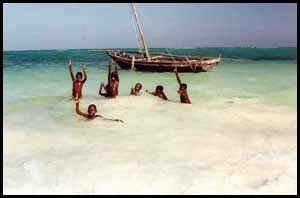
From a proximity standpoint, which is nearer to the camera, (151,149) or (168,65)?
(151,149)

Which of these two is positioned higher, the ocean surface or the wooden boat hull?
the wooden boat hull

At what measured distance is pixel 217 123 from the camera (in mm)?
9070

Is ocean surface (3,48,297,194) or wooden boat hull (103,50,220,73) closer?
ocean surface (3,48,297,194)

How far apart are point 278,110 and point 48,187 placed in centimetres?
789

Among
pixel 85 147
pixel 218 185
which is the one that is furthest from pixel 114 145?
pixel 218 185

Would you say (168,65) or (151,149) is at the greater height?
(168,65)

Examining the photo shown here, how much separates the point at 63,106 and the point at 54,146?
4.10 m

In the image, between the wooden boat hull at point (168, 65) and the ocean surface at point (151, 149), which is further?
the wooden boat hull at point (168, 65)

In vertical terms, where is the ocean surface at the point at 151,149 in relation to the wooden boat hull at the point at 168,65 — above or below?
below

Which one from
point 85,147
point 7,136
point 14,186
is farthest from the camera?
point 7,136

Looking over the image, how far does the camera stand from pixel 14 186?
5.29 meters

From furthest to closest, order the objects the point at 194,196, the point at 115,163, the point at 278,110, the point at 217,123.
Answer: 1. the point at 278,110
2. the point at 217,123
3. the point at 115,163
4. the point at 194,196

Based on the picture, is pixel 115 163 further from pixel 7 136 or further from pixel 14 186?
pixel 7 136

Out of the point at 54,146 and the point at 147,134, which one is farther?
the point at 147,134
